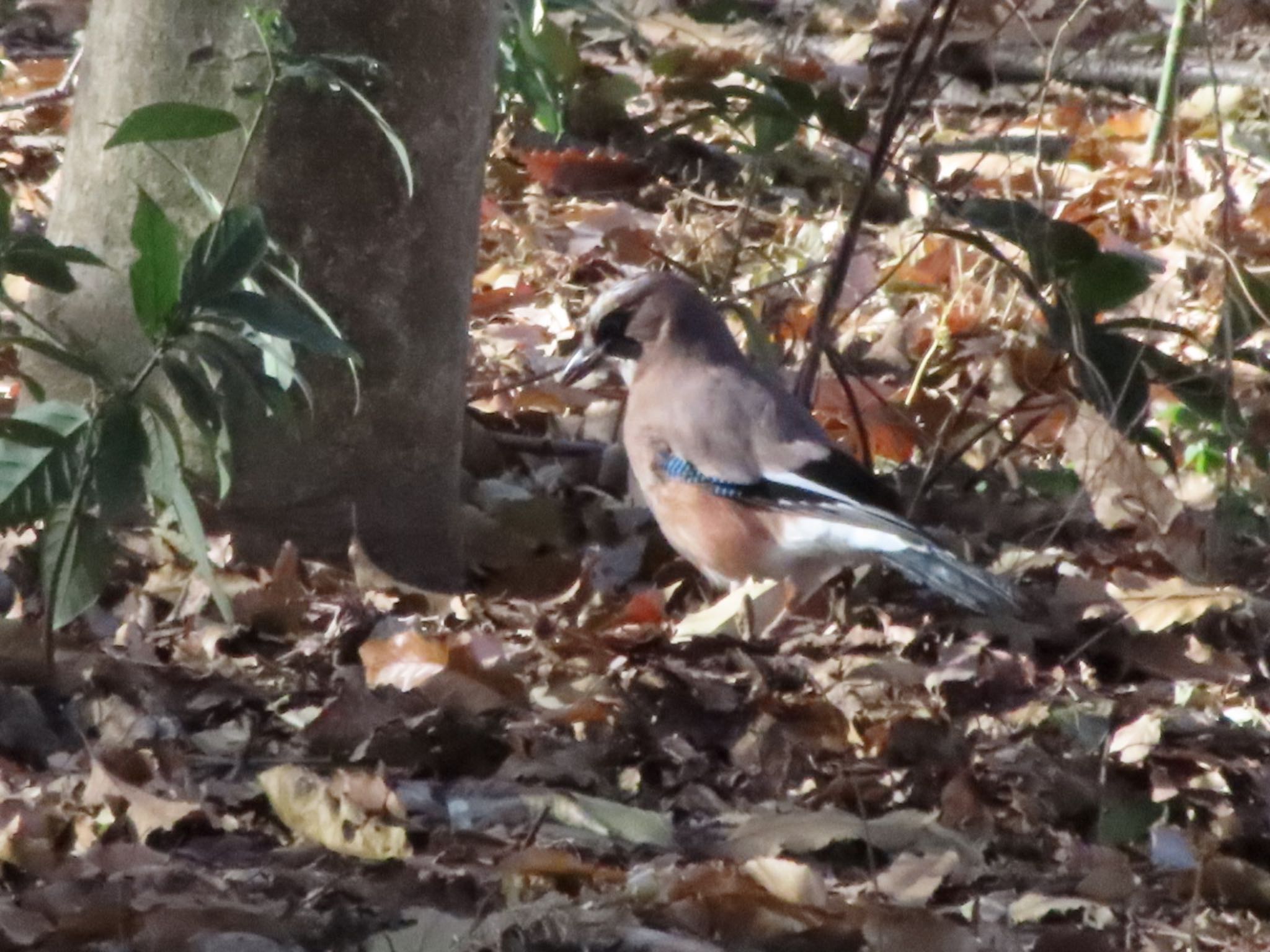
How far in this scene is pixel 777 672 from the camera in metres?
3.87

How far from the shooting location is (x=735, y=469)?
15.4ft

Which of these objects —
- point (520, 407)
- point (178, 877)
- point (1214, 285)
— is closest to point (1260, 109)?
point (1214, 285)

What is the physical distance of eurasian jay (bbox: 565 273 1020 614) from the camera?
14.1 feet

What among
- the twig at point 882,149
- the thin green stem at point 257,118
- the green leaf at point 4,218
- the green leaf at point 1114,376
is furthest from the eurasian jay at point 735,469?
the green leaf at point 4,218

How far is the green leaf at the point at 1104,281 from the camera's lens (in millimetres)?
4207

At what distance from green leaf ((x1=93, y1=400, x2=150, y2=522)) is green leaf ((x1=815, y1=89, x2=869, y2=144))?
186 cm

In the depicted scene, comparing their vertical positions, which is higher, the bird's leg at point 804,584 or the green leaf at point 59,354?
the green leaf at point 59,354

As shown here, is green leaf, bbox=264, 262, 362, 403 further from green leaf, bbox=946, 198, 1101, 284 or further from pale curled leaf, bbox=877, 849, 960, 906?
green leaf, bbox=946, 198, 1101, 284

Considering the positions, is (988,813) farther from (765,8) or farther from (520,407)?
(765,8)

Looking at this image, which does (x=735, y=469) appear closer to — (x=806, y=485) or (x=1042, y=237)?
(x=806, y=485)

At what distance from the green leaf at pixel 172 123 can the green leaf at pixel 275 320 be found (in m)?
0.31

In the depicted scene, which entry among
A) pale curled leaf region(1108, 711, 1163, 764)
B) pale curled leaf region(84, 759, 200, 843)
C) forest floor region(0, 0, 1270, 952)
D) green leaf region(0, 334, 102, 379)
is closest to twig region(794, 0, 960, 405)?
forest floor region(0, 0, 1270, 952)

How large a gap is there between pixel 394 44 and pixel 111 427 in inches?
44.8

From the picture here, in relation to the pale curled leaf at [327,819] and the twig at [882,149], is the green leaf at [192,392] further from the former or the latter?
the twig at [882,149]
